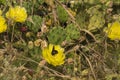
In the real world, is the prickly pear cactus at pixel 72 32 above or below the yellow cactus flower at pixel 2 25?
below

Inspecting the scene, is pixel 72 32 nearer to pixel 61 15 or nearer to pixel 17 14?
pixel 61 15

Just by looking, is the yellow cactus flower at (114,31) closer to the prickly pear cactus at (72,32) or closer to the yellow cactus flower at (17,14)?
the prickly pear cactus at (72,32)

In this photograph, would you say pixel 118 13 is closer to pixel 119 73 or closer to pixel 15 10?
pixel 119 73

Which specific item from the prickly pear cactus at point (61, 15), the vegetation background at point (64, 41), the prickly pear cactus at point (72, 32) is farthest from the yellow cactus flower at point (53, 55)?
the prickly pear cactus at point (61, 15)

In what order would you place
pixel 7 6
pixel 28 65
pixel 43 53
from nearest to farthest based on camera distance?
1. pixel 43 53
2. pixel 28 65
3. pixel 7 6

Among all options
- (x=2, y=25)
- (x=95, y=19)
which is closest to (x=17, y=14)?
(x=2, y=25)

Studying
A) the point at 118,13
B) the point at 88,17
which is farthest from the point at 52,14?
the point at 118,13
